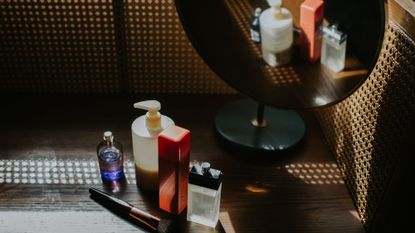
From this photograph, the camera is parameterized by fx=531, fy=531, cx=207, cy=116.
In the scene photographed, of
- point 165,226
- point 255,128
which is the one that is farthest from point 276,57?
point 165,226

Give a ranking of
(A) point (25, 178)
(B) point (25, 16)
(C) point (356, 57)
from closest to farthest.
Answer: (C) point (356, 57) → (A) point (25, 178) → (B) point (25, 16)

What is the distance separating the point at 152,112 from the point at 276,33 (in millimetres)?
289

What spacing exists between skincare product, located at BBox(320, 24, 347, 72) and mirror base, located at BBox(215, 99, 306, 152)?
20 cm

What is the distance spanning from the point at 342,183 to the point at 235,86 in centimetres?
29

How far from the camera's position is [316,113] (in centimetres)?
123

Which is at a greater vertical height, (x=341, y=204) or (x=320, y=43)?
(x=320, y=43)

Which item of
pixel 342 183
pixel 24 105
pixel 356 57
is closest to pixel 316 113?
pixel 342 183

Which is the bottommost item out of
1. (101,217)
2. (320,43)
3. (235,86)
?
(101,217)

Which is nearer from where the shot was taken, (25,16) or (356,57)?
(356,57)

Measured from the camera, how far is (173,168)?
2.99ft

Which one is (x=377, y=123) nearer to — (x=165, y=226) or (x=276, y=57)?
(x=276, y=57)

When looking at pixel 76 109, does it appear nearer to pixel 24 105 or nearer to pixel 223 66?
pixel 24 105

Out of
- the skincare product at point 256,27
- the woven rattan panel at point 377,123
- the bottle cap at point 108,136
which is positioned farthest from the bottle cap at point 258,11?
the bottle cap at point 108,136

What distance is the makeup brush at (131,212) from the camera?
924 mm
